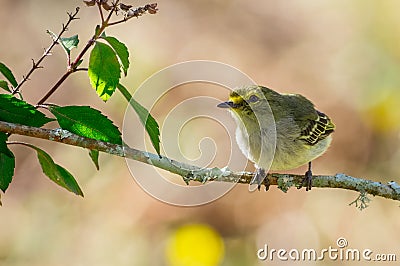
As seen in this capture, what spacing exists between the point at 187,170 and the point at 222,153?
402 centimetres

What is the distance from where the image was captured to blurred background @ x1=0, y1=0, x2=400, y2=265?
561 cm

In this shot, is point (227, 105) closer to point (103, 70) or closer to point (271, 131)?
point (271, 131)

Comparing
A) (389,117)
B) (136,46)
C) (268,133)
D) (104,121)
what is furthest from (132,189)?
(104,121)

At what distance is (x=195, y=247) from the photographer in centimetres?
540

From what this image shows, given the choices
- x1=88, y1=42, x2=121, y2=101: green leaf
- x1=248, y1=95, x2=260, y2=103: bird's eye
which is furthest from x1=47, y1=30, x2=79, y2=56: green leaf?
x1=248, y1=95, x2=260, y2=103: bird's eye

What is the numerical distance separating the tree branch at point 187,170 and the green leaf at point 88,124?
0.07ft

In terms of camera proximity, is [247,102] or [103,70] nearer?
[103,70]

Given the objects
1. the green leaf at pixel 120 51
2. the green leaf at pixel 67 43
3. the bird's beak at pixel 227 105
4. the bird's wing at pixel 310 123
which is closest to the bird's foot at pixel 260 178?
the bird's beak at pixel 227 105

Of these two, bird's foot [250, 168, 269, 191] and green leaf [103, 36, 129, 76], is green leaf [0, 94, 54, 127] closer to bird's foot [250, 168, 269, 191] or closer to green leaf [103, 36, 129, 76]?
green leaf [103, 36, 129, 76]

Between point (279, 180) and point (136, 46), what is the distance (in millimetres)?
4924

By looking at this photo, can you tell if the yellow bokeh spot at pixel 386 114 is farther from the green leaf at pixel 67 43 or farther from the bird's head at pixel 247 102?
the green leaf at pixel 67 43

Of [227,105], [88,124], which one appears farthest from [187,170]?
[227,105]

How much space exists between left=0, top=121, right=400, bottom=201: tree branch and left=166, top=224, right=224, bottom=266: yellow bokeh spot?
7.89 feet

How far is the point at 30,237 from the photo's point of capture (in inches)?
221
